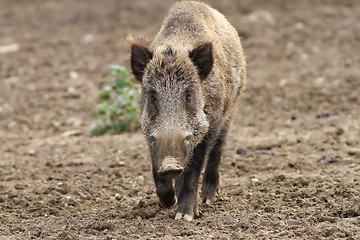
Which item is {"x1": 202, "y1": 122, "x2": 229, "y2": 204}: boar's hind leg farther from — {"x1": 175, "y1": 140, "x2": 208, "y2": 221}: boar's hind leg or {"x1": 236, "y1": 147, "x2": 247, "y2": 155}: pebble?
{"x1": 236, "y1": 147, "x2": 247, "y2": 155}: pebble

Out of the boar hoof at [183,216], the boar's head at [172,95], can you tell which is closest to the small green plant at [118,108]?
the boar's head at [172,95]

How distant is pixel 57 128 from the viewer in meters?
11.2

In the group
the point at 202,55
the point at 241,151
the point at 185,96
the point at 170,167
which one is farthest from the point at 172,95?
the point at 241,151

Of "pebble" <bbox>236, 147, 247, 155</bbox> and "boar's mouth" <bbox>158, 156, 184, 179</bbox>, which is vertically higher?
"boar's mouth" <bbox>158, 156, 184, 179</bbox>

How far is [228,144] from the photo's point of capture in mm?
9359

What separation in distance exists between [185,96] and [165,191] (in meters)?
0.87

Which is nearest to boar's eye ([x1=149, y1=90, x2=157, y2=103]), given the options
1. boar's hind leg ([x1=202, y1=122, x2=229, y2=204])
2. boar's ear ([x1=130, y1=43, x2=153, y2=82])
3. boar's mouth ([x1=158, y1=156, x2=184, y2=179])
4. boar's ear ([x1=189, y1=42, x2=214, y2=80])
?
boar's ear ([x1=130, y1=43, x2=153, y2=82])

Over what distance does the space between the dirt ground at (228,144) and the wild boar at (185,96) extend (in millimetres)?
315

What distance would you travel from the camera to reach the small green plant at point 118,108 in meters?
10.1

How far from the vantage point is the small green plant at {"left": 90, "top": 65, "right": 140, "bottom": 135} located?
10.1 meters

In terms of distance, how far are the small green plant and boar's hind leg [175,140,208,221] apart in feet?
10.6

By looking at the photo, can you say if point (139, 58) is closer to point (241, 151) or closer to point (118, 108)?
point (241, 151)

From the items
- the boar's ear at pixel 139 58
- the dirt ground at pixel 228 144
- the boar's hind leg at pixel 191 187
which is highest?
the boar's ear at pixel 139 58

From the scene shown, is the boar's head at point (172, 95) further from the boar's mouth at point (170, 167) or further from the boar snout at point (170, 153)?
the boar's mouth at point (170, 167)
